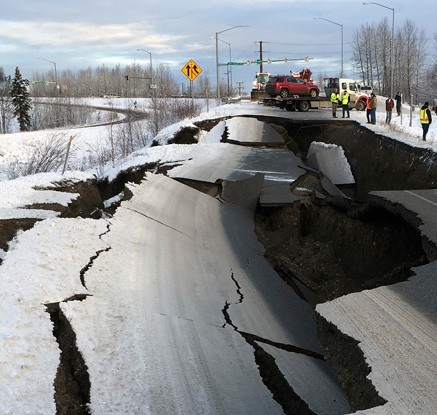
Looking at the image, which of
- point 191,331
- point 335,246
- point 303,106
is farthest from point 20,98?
point 191,331

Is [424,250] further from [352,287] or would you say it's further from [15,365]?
[15,365]

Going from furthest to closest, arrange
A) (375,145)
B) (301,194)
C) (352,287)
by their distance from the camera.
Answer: (375,145) < (301,194) < (352,287)

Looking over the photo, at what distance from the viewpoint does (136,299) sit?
5719mm

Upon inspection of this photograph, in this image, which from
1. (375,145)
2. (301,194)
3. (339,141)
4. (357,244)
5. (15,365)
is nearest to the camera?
(15,365)

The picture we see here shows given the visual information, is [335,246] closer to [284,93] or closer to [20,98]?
[284,93]

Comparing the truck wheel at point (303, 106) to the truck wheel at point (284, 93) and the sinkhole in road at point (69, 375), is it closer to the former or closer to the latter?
the truck wheel at point (284, 93)

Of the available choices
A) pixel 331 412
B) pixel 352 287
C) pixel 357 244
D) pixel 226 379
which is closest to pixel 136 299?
pixel 226 379

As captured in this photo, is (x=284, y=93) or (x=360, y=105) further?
(x=284, y=93)

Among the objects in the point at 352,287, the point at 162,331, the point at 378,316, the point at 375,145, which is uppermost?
the point at 375,145

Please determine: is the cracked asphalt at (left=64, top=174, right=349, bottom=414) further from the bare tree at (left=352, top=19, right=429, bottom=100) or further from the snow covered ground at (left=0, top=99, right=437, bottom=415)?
the bare tree at (left=352, top=19, right=429, bottom=100)

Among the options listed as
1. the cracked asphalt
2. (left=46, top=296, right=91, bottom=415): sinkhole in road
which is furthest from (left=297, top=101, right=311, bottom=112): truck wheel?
(left=46, top=296, right=91, bottom=415): sinkhole in road

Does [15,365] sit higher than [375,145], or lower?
lower

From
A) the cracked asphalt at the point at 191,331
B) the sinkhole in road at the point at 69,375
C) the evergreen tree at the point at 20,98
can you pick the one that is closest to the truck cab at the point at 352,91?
the cracked asphalt at the point at 191,331

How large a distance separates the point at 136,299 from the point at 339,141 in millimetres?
16086
